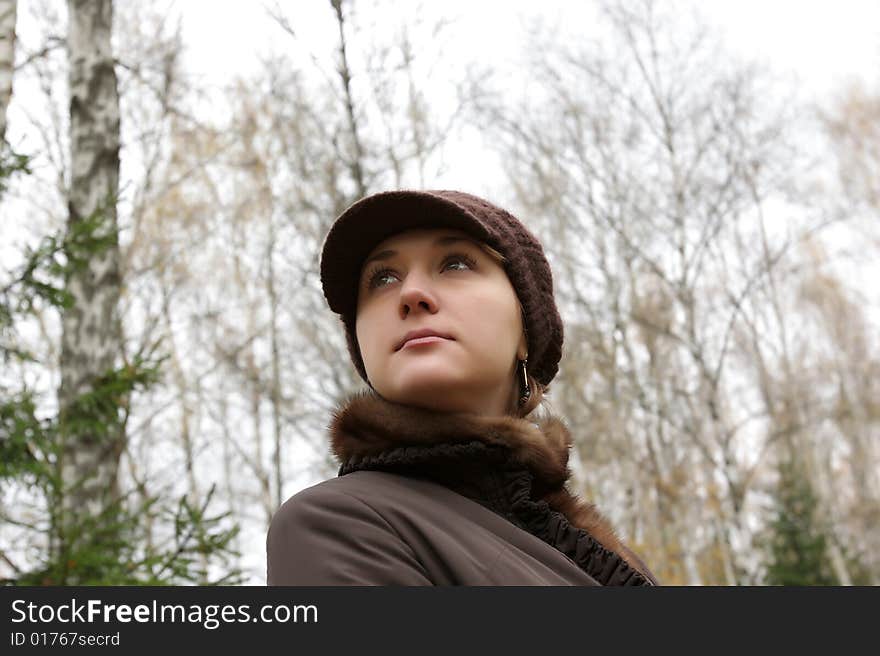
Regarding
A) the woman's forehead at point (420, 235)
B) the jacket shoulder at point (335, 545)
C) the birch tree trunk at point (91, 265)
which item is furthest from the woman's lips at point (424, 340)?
the birch tree trunk at point (91, 265)

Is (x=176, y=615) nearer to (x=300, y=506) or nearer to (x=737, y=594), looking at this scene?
(x=300, y=506)

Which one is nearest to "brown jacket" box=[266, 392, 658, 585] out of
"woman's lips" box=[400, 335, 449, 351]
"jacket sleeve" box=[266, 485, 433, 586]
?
"jacket sleeve" box=[266, 485, 433, 586]

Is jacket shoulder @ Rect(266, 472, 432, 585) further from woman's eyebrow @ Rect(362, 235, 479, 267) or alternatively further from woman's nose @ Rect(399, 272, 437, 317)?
woman's eyebrow @ Rect(362, 235, 479, 267)

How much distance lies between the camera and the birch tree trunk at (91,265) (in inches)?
187

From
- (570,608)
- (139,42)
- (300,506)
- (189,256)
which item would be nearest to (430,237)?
(300,506)

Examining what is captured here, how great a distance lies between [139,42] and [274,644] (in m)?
A: 13.3

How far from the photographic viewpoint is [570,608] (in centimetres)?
123

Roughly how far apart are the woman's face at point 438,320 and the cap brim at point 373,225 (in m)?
0.02

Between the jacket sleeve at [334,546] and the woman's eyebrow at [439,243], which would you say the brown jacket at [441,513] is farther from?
the woman's eyebrow at [439,243]

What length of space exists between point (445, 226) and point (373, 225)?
15 centimetres

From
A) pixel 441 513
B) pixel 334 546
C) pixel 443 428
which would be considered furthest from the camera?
pixel 443 428

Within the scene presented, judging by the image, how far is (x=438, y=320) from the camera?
1649mm

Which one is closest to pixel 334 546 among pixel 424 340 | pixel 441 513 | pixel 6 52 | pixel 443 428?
pixel 441 513

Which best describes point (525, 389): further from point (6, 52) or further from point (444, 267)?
point (6, 52)
